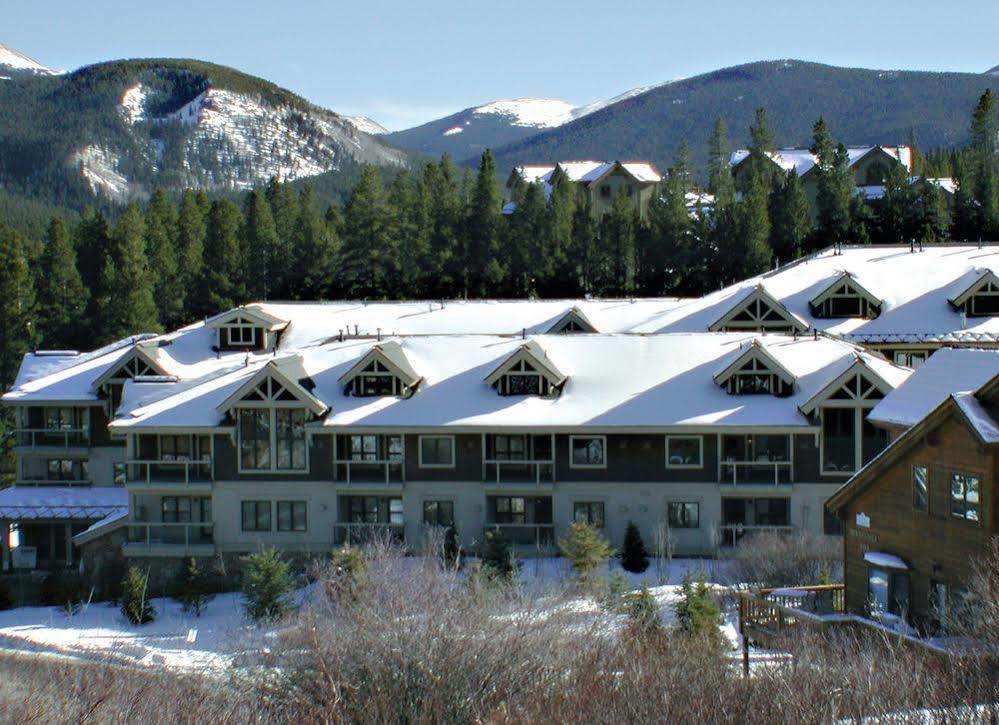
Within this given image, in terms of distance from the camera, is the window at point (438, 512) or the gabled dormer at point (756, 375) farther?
the window at point (438, 512)

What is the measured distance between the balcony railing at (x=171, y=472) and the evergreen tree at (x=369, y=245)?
3523 centimetres

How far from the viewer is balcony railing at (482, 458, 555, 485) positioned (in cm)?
3828

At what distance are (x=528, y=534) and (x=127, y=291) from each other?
36.0 m

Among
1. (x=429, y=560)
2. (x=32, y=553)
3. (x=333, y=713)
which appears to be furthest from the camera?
(x=32, y=553)

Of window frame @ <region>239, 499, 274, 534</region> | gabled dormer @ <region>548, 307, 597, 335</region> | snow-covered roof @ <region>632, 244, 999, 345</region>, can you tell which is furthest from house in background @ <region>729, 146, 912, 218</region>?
window frame @ <region>239, 499, 274, 534</region>

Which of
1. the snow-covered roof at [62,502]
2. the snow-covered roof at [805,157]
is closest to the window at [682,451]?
the snow-covered roof at [62,502]

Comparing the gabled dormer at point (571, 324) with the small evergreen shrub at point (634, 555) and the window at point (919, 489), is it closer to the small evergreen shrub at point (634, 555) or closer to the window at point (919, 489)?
the small evergreen shrub at point (634, 555)

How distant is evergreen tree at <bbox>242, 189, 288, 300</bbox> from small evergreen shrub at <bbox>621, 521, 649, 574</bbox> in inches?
1640

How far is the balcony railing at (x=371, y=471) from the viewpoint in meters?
38.7

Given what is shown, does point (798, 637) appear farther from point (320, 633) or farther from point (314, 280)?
point (314, 280)

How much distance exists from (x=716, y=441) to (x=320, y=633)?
19.4 metres

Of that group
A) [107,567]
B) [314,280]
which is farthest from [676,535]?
[314,280]

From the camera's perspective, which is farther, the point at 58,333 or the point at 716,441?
the point at 58,333

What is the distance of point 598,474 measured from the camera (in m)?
38.3
